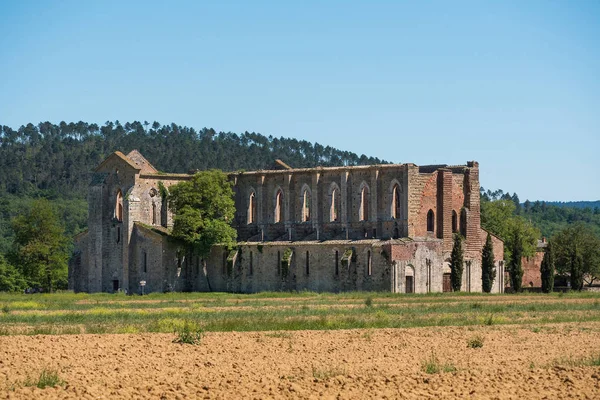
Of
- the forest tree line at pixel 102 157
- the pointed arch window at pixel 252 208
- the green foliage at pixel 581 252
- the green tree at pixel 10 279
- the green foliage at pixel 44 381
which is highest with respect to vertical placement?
the forest tree line at pixel 102 157

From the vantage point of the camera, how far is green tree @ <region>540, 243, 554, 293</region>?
73.8 meters

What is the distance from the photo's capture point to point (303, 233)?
247 feet

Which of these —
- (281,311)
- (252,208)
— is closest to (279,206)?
(252,208)

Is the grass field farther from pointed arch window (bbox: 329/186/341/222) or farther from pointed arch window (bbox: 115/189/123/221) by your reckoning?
pointed arch window (bbox: 115/189/123/221)

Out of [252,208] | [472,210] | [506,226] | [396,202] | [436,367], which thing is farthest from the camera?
[506,226]

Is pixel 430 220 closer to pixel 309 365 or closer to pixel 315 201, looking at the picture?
pixel 315 201

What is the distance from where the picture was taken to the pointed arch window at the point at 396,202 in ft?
232

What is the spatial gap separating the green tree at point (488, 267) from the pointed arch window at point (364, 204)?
295 inches

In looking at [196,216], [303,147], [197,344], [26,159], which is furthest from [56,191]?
[197,344]

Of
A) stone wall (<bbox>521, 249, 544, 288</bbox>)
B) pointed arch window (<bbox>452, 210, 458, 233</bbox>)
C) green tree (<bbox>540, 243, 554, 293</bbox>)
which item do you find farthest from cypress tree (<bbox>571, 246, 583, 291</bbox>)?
stone wall (<bbox>521, 249, 544, 288</bbox>)

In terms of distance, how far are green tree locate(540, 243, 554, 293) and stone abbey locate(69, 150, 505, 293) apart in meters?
2.73

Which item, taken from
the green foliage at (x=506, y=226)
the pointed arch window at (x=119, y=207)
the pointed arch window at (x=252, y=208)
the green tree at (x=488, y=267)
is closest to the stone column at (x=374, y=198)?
the green tree at (x=488, y=267)

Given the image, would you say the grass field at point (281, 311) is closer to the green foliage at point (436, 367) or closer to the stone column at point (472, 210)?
the stone column at point (472, 210)

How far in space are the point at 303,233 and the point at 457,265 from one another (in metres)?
11.0
